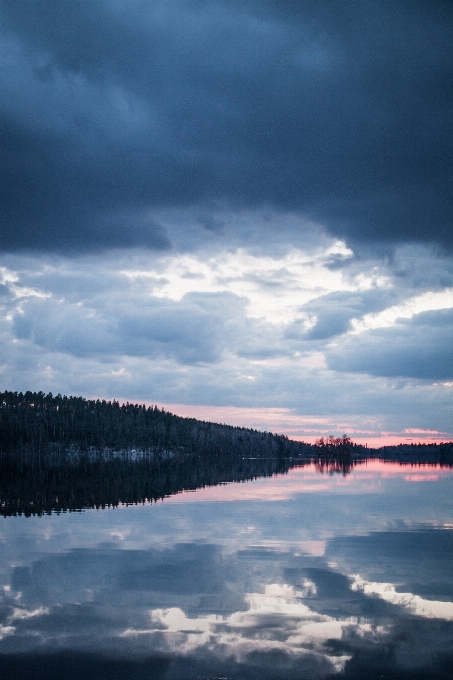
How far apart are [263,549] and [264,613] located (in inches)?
450

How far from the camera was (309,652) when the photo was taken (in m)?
16.4

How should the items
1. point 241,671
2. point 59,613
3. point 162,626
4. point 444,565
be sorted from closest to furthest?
point 241,671
point 162,626
point 59,613
point 444,565

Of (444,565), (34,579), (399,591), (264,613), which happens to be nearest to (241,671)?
(264,613)

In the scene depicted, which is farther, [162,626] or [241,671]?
[162,626]

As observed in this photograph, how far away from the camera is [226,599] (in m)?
21.8

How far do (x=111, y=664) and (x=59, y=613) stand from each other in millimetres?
4995

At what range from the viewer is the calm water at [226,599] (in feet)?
51.3

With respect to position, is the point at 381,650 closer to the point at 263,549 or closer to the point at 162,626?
the point at 162,626

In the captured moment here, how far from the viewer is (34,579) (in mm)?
24469

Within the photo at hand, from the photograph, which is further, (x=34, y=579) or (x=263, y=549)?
(x=263, y=549)

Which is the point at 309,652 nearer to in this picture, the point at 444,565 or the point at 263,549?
the point at 444,565

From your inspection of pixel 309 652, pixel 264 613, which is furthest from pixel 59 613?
pixel 309 652

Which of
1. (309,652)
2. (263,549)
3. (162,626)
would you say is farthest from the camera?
(263,549)

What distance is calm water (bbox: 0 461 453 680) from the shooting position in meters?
15.6
